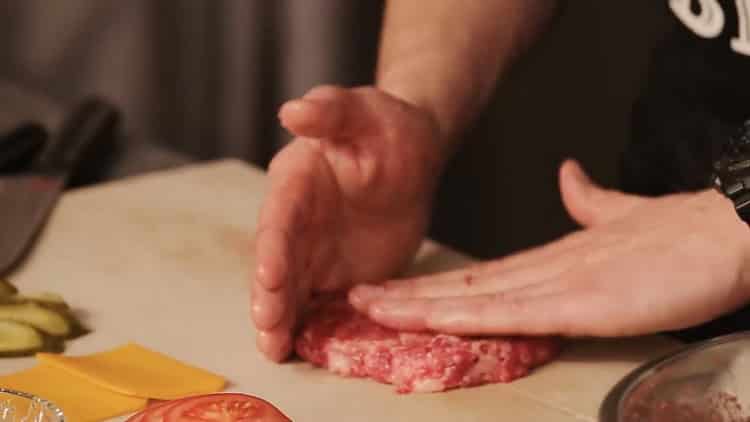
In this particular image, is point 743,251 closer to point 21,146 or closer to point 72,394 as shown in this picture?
point 72,394

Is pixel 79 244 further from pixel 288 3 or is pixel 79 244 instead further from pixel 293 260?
pixel 288 3

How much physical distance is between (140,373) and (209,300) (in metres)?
0.23

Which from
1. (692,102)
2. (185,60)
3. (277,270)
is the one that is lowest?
(185,60)

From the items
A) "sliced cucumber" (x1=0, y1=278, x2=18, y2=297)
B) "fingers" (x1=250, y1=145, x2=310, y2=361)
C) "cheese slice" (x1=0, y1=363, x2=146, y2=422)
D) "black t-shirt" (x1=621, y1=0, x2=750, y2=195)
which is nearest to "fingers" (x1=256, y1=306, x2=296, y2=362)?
"fingers" (x1=250, y1=145, x2=310, y2=361)

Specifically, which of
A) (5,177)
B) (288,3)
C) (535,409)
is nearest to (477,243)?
(288,3)

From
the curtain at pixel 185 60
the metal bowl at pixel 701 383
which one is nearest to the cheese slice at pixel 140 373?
the metal bowl at pixel 701 383

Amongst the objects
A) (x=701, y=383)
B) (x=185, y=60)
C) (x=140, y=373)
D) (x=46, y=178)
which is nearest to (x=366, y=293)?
(x=140, y=373)

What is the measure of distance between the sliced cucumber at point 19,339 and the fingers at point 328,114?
0.33 metres

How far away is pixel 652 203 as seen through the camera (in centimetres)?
125

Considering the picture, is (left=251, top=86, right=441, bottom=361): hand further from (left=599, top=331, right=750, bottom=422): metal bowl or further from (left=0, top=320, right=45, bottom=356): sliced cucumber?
(left=599, top=331, right=750, bottom=422): metal bowl

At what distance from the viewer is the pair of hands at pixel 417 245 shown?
109 centimetres

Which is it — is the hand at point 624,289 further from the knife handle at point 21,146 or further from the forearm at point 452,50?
the knife handle at point 21,146

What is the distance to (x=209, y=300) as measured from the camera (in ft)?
4.25

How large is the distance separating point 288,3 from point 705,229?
5.04 ft
